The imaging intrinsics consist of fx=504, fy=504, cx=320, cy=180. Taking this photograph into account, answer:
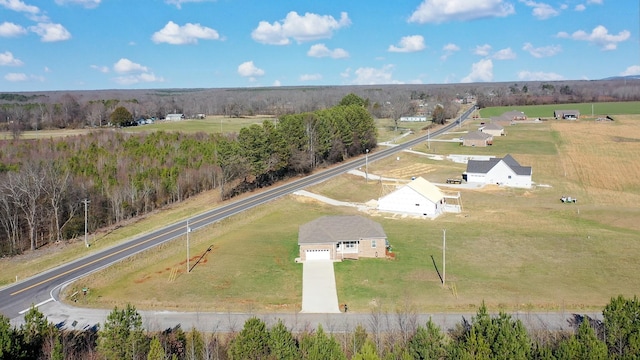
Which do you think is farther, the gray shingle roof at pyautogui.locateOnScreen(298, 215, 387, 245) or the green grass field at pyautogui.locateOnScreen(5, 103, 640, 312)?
the gray shingle roof at pyautogui.locateOnScreen(298, 215, 387, 245)

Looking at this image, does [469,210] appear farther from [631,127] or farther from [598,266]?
[631,127]

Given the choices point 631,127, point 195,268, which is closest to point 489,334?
point 195,268

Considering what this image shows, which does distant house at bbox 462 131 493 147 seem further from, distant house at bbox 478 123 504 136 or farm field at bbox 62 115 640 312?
farm field at bbox 62 115 640 312

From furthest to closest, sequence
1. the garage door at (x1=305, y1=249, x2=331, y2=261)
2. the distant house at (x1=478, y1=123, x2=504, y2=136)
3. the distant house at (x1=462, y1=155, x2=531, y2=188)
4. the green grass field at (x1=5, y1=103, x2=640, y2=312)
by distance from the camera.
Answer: the distant house at (x1=478, y1=123, x2=504, y2=136), the distant house at (x1=462, y1=155, x2=531, y2=188), the garage door at (x1=305, y1=249, x2=331, y2=261), the green grass field at (x1=5, y1=103, x2=640, y2=312)

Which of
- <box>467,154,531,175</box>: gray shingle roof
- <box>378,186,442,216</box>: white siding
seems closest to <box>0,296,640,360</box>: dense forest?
<box>378,186,442,216</box>: white siding

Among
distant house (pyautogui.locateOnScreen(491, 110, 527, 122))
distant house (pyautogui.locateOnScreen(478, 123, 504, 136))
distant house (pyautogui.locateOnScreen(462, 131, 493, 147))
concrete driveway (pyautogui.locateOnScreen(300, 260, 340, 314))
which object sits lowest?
concrete driveway (pyautogui.locateOnScreen(300, 260, 340, 314))

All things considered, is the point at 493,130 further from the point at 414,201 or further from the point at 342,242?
the point at 342,242

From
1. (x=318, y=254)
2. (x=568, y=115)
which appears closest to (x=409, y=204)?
(x=318, y=254)
